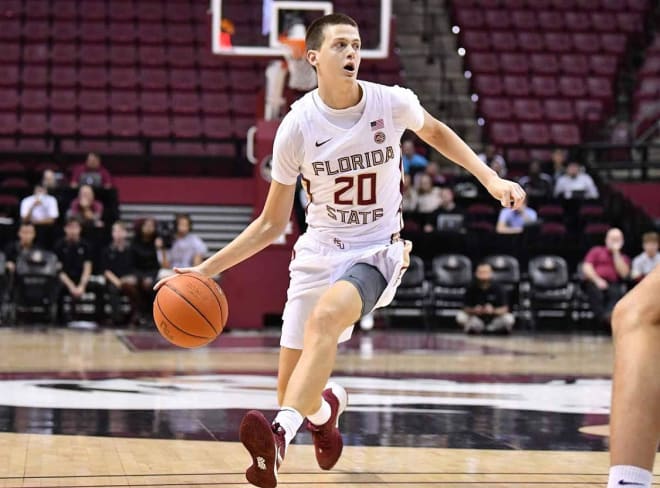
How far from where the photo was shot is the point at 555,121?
19.2m

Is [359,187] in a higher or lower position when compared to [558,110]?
lower

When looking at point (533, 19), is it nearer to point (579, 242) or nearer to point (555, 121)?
point (555, 121)

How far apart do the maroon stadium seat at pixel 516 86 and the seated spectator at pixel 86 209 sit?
798 centimetres

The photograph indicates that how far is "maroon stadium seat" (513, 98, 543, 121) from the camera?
19031 millimetres

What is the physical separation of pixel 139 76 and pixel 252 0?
20.9 feet

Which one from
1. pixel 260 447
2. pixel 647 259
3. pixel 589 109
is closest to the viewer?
pixel 260 447

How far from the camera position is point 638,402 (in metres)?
2.54

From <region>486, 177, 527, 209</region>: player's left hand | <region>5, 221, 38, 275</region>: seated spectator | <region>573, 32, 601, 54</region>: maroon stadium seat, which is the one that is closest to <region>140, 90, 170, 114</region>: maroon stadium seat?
<region>5, 221, 38, 275</region>: seated spectator

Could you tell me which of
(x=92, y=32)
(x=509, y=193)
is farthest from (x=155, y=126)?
(x=509, y=193)

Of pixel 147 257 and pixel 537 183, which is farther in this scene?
pixel 537 183

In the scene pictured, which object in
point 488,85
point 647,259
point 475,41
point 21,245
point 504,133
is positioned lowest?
point 21,245

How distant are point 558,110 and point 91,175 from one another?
816cm

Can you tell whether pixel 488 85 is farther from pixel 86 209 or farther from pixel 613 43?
pixel 86 209

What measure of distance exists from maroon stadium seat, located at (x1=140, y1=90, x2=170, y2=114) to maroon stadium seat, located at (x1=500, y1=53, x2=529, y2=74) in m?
5.81
